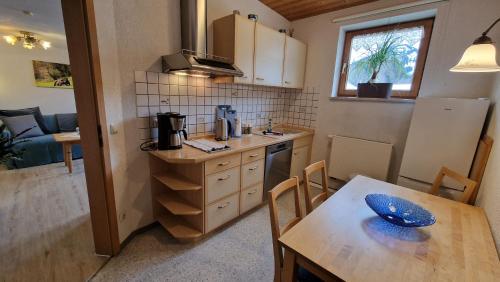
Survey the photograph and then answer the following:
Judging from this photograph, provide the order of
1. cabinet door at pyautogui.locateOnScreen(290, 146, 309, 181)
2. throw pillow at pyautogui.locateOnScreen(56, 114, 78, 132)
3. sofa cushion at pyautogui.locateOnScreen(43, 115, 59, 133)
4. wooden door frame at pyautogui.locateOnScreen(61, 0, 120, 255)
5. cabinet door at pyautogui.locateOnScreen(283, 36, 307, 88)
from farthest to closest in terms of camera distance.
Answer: throw pillow at pyautogui.locateOnScreen(56, 114, 78, 132) < sofa cushion at pyautogui.locateOnScreen(43, 115, 59, 133) < cabinet door at pyautogui.locateOnScreen(290, 146, 309, 181) < cabinet door at pyautogui.locateOnScreen(283, 36, 307, 88) < wooden door frame at pyautogui.locateOnScreen(61, 0, 120, 255)

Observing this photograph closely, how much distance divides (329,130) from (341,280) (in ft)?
7.90

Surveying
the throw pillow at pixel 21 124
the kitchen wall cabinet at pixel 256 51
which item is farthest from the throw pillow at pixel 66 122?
the kitchen wall cabinet at pixel 256 51

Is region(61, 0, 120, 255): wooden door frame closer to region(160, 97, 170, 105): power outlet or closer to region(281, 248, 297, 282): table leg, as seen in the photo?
region(160, 97, 170, 105): power outlet

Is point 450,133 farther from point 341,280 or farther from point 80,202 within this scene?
point 80,202

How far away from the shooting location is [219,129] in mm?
2137

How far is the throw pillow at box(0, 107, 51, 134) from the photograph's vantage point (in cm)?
379

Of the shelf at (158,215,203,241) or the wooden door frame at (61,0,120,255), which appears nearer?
the wooden door frame at (61,0,120,255)

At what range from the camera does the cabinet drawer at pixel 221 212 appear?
1779 millimetres

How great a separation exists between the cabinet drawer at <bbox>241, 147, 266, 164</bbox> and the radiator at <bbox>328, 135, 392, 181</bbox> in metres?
1.16

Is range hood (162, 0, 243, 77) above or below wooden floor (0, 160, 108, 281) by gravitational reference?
above

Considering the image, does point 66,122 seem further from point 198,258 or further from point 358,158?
point 358,158

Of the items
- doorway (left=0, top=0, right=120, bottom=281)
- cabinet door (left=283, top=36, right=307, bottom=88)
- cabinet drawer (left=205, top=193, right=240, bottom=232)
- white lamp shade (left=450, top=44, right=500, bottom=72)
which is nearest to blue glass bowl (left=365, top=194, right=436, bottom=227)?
white lamp shade (left=450, top=44, right=500, bottom=72)

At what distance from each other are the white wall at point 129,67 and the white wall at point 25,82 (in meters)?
4.56

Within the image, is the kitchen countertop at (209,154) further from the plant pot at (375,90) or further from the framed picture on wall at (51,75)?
the framed picture on wall at (51,75)
